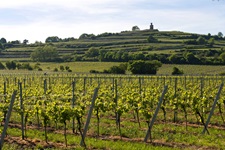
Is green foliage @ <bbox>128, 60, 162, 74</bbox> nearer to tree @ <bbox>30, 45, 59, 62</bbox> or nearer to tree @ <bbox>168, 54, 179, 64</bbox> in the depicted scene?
tree @ <bbox>168, 54, 179, 64</bbox>

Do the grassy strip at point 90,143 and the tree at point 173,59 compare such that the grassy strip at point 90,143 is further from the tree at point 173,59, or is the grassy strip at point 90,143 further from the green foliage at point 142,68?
the tree at point 173,59

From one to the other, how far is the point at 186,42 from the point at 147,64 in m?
54.3

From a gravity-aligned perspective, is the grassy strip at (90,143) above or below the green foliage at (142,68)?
above

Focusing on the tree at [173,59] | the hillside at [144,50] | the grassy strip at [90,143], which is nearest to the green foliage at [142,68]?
the tree at [173,59]

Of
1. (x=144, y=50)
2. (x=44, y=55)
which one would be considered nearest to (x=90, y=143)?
(x=144, y=50)

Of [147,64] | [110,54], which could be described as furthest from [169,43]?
[147,64]

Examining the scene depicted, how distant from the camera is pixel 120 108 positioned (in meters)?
16.4

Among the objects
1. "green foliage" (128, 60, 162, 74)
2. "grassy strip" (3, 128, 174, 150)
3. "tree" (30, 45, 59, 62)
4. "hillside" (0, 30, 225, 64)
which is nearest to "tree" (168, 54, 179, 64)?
"hillside" (0, 30, 225, 64)

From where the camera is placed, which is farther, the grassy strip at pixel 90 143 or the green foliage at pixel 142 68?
the green foliage at pixel 142 68

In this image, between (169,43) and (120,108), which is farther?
(169,43)

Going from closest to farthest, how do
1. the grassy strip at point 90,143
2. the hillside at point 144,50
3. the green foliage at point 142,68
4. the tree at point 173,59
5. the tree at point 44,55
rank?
the grassy strip at point 90,143 → the green foliage at point 142,68 → the tree at point 173,59 → the hillside at point 144,50 → the tree at point 44,55

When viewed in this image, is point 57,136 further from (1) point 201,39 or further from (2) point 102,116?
(1) point 201,39

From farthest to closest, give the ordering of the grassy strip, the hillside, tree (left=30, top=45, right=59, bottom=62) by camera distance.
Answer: tree (left=30, top=45, right=59, bottom=62) < the hillside < the grassy strip

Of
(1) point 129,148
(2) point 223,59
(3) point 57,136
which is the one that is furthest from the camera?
(2) point 223,59
